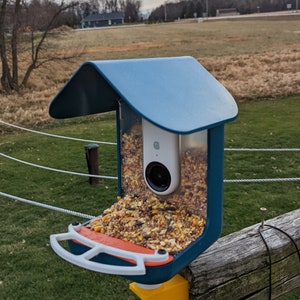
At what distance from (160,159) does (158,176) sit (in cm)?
8

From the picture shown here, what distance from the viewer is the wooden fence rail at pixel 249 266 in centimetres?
165

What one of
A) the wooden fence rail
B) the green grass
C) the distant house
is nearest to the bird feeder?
the wooden fence rail

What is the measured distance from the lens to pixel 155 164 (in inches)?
60.2

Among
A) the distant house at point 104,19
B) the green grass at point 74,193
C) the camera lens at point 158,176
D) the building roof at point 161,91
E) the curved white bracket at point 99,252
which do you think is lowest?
the green grass at point 74,193

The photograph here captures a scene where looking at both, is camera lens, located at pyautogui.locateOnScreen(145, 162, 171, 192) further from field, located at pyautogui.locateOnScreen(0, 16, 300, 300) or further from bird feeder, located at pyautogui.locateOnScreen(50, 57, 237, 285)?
field, located at pyautogui.locateOnScreen(0, 16, 300, 300)

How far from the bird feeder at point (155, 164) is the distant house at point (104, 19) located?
92.3 metres

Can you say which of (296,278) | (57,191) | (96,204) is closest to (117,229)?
(296,278)

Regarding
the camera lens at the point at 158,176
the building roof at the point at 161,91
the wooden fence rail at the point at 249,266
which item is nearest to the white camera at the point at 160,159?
the camera lens at the point at 158,176

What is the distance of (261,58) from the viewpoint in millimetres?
20234

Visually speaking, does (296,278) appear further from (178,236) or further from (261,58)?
(261,58)

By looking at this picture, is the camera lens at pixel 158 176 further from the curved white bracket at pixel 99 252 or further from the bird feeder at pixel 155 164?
the curved white bracket at pixel 99 252

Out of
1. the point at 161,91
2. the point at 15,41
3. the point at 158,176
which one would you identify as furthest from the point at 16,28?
the point at 161,91

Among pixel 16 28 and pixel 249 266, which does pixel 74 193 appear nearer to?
pixel 249 266

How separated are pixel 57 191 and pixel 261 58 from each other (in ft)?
53.4
